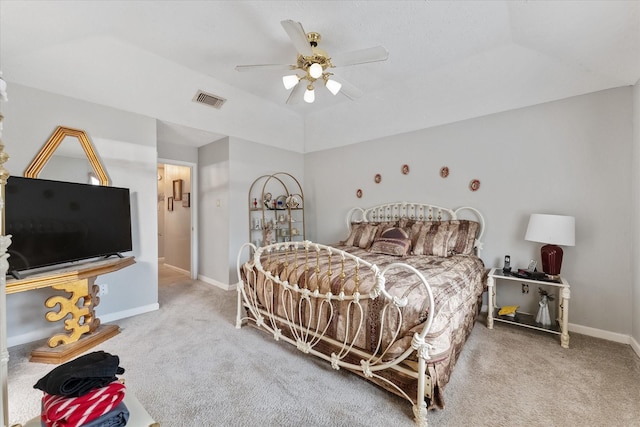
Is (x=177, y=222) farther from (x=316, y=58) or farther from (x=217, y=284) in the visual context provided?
(x=316, y=58)

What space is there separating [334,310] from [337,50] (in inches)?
102

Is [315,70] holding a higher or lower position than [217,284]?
higher

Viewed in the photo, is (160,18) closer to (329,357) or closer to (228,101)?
(228,101)

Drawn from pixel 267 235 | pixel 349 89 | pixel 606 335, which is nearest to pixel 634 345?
pixel 606 335

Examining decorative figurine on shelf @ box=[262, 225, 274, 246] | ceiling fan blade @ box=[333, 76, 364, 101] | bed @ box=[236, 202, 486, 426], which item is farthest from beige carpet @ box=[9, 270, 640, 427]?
ceiling fan blade @ box=[333, 76, 364, 101]

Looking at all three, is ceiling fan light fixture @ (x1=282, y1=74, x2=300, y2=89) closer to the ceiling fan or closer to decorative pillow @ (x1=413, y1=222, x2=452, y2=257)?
the ceiling fan

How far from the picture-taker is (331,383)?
78.0 inches

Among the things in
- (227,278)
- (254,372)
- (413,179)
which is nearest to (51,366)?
(254,372)

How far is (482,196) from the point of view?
3.31 metres

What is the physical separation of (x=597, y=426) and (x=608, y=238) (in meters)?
1.85

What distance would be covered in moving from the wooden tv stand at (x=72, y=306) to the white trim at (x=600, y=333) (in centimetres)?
471

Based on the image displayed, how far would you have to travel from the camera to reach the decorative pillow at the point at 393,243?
10.6 feet

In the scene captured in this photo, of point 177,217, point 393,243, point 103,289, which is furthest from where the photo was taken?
point 177,217

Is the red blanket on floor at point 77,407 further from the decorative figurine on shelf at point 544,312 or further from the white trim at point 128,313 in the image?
the decorative figurine on shelf at point 544,312
